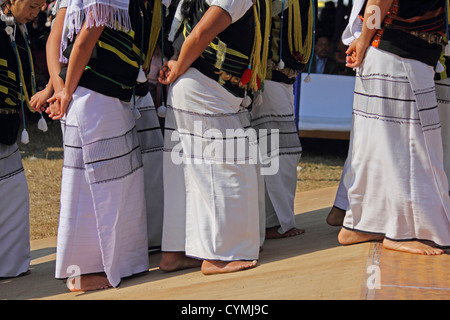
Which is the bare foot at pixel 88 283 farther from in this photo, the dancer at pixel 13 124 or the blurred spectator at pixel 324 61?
the blurred spectator at pixel 324 61

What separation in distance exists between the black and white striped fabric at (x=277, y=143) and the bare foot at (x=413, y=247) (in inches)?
35.8

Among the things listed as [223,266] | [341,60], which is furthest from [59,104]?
[341,60]

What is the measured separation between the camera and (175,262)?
389 cm

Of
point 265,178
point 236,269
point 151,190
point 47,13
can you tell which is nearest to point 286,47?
point 265,178

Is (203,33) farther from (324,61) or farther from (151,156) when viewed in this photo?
(324,61)

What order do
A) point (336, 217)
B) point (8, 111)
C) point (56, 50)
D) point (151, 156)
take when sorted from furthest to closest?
point (336, 217) < point (151, 156) < point (8, 111) < point (56, 50)

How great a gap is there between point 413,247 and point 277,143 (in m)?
1.19

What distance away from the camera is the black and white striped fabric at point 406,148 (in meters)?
3.66

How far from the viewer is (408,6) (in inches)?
141

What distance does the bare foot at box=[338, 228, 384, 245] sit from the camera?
3883 millimetres

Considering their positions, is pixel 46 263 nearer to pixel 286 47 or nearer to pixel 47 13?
pixel 286 47

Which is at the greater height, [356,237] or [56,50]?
[56,50]

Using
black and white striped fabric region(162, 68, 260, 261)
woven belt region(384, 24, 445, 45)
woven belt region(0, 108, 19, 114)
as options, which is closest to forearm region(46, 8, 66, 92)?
woven belt region(0, 108, 19, 114)
